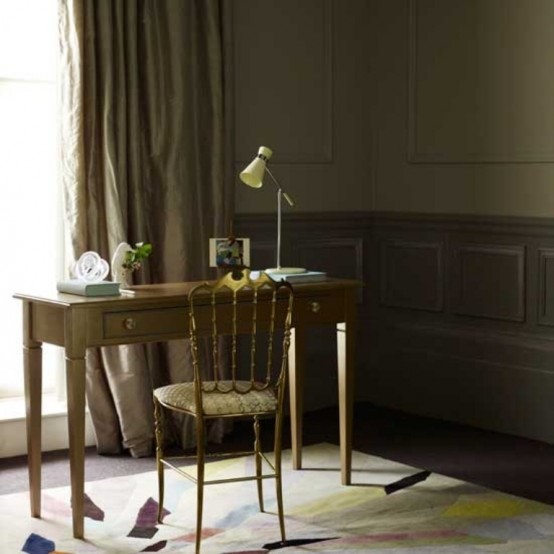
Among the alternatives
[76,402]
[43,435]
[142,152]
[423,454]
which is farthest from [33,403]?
[423,454]

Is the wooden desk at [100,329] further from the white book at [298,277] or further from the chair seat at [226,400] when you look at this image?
the chair seat at [226,400]

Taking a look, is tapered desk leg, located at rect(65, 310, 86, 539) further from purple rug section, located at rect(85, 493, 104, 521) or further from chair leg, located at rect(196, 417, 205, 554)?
chair leg, located at rect(196, 417, 205, 554)

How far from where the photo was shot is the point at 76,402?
390 cm

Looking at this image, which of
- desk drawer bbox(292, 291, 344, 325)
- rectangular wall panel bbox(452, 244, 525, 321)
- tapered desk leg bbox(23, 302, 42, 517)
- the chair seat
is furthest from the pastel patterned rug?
rectangular wall panel bbox(452, 244, 525, 321)

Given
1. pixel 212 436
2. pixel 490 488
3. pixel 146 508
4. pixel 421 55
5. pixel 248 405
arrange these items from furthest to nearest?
pixel 421 55
pixel 212 436
pixel 490 488
pixel 146 508
pixel 248 405

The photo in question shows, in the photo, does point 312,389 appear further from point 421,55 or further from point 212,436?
point 421,55

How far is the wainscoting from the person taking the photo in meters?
5.36

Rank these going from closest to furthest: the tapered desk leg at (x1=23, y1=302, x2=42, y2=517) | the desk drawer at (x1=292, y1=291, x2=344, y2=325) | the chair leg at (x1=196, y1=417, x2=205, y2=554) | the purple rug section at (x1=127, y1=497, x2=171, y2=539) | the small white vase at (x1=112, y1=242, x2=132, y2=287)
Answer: the chair leg at (x1=196, y1=417, x2=205, y2=554) → the purple rug section at (x1=127, y1=497, x2=171, y2=539) → the tapered desk leg at (x1=23, y1=302, x2=42, y2=517) → the small white vase at (x1=112, y1=242, x2=132, y2=287) → the desk drawer at (x1=292, y1=291, x2=344, y2=325)

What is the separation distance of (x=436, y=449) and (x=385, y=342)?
1.04 metres

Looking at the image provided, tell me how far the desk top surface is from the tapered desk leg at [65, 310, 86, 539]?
0.08 meters

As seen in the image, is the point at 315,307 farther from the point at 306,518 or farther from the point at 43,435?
the point at 43,435

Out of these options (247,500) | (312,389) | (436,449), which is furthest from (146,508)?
(312,389)

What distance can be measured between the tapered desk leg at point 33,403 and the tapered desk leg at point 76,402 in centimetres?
27

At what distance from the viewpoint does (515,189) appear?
17.7ft
